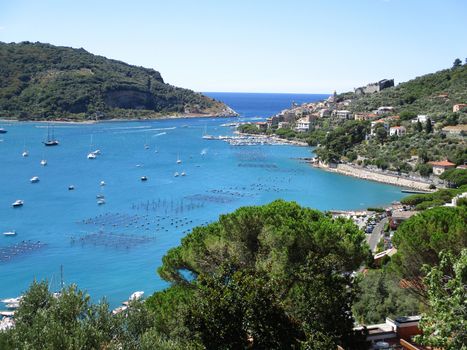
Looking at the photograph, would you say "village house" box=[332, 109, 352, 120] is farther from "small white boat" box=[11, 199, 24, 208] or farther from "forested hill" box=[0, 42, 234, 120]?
"small white boat" box=[11, 199, 24, 208]

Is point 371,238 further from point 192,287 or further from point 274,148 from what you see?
point 274,148

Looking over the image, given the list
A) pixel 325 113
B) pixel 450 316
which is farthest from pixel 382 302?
pixel 325 113

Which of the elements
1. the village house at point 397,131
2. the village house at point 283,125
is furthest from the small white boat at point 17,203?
the village house at point 283,125

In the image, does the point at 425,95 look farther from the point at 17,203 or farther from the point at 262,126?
the point at 17,203

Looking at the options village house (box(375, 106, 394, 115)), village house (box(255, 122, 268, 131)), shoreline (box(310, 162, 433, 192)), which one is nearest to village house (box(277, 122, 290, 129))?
village house (box(255, 122, 268, 131))

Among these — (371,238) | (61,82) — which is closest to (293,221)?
(371,238)
